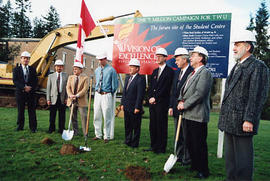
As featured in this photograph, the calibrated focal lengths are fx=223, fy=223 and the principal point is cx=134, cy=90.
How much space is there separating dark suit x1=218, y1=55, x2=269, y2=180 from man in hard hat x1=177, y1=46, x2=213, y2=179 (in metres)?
0.57

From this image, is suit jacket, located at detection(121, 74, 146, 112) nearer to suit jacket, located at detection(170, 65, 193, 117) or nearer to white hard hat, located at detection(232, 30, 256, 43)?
suit jacket, located at detection(170, 65, 193, 117)

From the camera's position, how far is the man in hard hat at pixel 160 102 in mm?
5034

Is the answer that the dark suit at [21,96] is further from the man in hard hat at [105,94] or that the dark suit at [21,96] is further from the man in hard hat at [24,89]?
the man in hard hat at [105,94]

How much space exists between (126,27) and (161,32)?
45.5 inches

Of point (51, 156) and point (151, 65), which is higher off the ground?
point (151, 65)

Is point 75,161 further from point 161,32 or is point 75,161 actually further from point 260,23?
point 260,23

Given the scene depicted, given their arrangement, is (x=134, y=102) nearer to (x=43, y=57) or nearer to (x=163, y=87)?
(x=163, y=87)

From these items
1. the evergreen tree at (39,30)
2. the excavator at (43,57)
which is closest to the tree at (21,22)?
the evergreen tree at (39,30)

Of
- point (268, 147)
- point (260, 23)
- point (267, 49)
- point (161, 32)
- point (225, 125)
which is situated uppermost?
point (260, 23)

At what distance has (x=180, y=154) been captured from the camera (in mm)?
4699

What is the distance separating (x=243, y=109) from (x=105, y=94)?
12.7 feet

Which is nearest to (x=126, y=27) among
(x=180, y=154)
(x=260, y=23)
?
(x=180, y=154)

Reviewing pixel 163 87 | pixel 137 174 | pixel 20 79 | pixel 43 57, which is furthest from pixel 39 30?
pixel 137 174

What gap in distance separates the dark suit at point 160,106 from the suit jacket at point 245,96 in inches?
78.6
